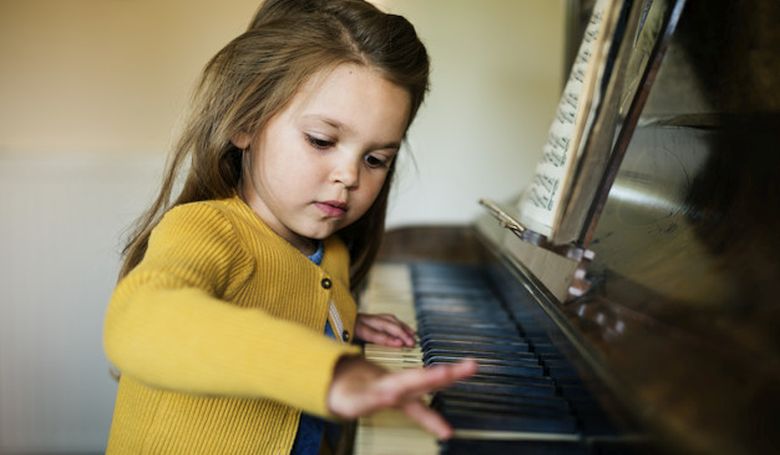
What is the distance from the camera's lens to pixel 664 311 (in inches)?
29.4

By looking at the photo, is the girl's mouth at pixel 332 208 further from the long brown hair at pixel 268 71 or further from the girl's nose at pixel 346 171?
the long brown hair at pixel 268 71

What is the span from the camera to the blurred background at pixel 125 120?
2357mm

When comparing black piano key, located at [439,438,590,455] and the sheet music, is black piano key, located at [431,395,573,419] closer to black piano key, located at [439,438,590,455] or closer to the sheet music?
black piano key, located at [439,438,590,455]

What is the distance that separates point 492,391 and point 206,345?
349 millimetres

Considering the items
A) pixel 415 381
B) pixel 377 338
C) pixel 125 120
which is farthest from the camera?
pixel 125 120

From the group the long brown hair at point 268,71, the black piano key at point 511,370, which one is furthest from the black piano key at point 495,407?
the long brown hair at point 268,71

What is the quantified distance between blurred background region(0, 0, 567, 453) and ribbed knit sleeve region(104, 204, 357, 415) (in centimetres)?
167

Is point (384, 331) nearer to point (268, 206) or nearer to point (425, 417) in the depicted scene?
point (268, 206)

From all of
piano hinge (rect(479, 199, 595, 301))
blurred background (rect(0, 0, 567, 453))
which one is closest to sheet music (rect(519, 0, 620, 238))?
piano hinge (rect(479, 199, 595, 301))

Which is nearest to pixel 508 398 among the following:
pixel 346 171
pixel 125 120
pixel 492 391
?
pixel 492 391

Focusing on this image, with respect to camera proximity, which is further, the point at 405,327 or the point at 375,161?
the point at 405,327

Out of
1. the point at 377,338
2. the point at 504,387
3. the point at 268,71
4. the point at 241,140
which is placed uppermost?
the point at 268,71

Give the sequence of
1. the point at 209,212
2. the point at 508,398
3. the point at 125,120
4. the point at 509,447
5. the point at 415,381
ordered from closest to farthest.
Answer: the point at 415,381 < the point at 509,447 < the point at 508,398 < the point at 209,212 < the point at 125,120

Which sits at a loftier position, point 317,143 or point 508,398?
point 317,143
